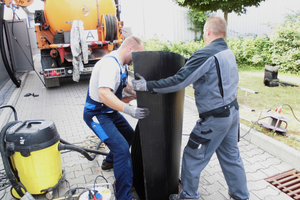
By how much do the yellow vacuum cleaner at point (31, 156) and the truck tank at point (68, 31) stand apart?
15.6 feet

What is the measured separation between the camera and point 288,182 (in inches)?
107

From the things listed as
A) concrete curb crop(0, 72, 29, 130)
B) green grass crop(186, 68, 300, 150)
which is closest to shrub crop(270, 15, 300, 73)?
green grass crop(186, 68, 300, 150)

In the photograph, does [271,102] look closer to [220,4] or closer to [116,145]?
[116,145]

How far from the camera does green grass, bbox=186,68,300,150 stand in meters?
3.79

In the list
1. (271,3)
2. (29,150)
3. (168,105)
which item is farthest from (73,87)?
(271,3)

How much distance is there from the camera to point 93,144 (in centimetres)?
377

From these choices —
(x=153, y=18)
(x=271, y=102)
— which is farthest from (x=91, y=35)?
(x=153, y=18)

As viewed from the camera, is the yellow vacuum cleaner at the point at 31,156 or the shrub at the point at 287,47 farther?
the shrub at the point at 287,47

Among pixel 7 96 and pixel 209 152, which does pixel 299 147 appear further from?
pixel 7 96

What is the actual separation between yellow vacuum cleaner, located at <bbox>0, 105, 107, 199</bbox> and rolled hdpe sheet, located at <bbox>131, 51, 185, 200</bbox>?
2.85 feet

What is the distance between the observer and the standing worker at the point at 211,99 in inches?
76.2

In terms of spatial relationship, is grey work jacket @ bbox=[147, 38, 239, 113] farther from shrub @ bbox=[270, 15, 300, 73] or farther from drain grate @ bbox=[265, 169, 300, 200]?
shrub @ bbox=[270, 15, 300, 73]

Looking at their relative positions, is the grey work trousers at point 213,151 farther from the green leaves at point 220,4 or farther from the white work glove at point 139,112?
the green leaves at point 220,4

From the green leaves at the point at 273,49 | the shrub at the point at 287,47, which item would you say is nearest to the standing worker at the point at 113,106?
the green leaves at the point at 273,49
